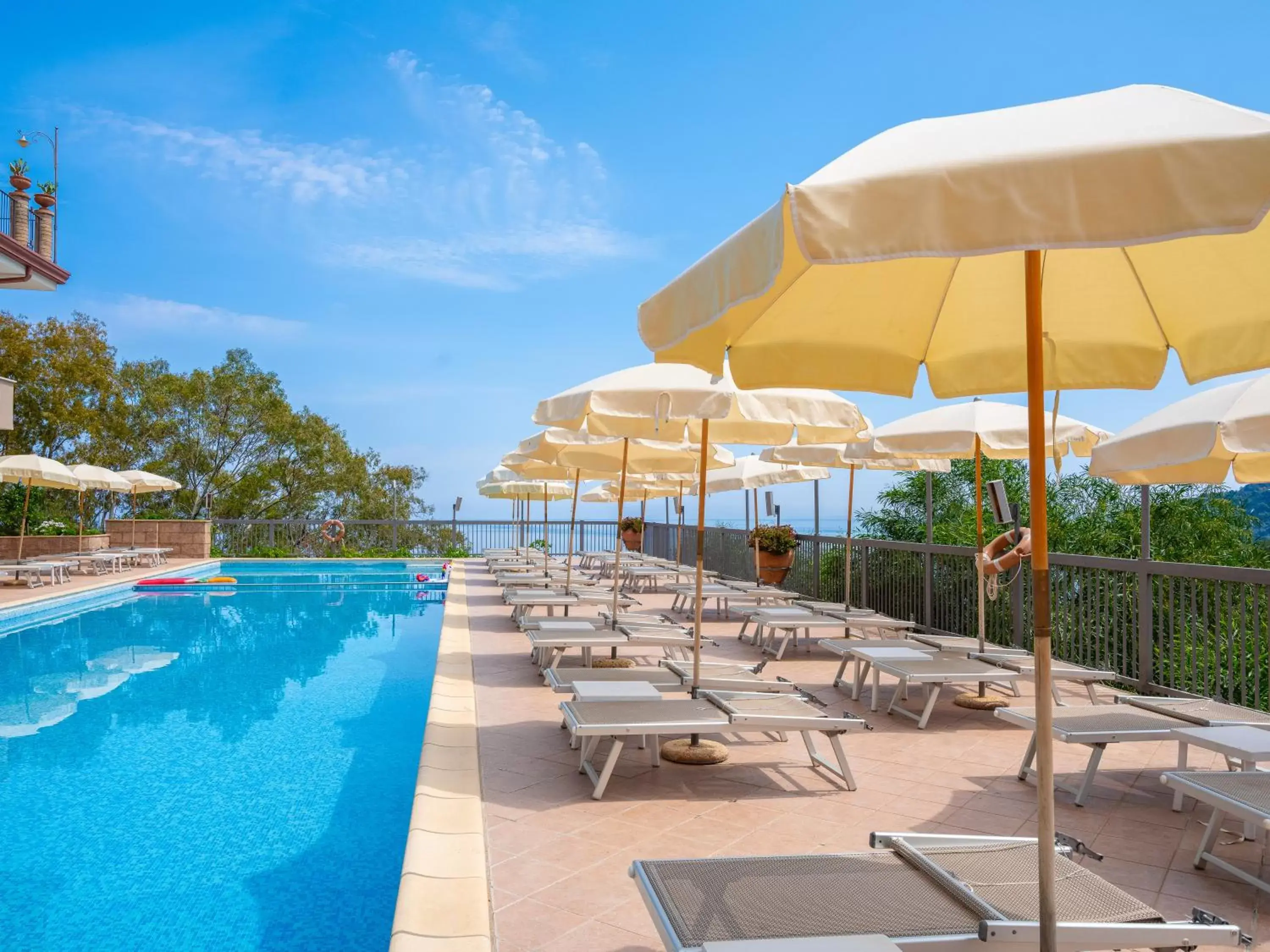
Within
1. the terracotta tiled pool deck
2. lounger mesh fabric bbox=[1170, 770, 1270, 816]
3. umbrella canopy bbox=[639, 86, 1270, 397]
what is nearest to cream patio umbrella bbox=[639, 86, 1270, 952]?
umbrella canopy bbox=[639, 86, 1270, 397]

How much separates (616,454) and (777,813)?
5.01m

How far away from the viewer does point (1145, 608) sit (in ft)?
21.9

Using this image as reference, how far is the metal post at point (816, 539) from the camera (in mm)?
12383

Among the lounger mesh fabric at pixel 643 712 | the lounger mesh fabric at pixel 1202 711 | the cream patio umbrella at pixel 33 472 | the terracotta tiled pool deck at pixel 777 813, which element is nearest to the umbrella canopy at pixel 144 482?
the cream patio umbrella at pixel 33 472

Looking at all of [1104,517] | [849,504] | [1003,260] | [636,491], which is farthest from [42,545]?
[1003,260]

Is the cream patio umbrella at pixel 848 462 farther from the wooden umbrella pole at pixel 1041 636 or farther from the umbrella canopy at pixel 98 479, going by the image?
the umbrella canopy at pixel 98 479

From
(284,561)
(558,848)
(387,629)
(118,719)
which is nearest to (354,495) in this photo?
(284,561)

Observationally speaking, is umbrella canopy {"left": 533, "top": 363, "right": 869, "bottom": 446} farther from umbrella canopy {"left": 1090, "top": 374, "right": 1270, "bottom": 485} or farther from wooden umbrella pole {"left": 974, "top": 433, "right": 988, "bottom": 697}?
umbrella canopy {"left": 1090, "top": 374, "right": 1270, "bottom": 485}

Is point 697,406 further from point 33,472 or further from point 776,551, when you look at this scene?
point 33,472

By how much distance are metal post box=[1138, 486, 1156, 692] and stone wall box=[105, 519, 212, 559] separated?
69.9 feet

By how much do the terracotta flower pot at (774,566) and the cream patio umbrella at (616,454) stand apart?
3714mm

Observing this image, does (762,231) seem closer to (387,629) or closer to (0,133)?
(387,629)

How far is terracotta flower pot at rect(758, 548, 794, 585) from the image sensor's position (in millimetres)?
13148

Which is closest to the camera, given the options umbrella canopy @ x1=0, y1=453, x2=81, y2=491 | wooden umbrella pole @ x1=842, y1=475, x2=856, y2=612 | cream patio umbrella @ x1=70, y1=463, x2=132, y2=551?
wooden umbrella pole @ x1=842, y1=475, x2=856, y2=612
